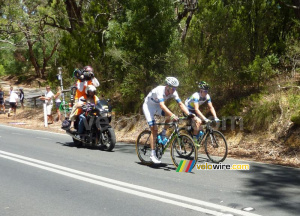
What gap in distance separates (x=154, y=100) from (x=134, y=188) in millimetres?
2272

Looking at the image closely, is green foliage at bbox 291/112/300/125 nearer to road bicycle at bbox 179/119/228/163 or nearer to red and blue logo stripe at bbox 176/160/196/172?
road bicycle at bbox 179/119/228/163

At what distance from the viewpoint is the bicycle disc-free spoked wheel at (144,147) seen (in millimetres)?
8859

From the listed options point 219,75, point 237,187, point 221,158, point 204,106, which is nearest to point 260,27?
point 219,75

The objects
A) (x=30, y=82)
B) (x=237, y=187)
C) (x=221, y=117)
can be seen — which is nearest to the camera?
(x=237, y=187)

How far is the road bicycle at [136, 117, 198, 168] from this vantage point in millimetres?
8172

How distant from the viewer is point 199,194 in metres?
6.36

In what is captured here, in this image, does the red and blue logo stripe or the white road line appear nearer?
the white road line

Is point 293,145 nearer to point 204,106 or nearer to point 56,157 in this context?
point 204,106

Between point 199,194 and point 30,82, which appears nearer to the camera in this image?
point 199,194

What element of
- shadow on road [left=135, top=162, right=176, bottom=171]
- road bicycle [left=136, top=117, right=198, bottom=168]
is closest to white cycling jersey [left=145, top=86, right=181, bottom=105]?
road bicycle [left=136, top=117, right=198, bottom=168]

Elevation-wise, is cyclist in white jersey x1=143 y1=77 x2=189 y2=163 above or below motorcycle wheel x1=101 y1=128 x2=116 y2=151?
above

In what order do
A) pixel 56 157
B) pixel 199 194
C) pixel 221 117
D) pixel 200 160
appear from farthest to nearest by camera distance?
pixel 221 117
pixel 56 157
pixel 200 160
pixel 199 194

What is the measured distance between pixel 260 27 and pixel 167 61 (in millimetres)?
3578

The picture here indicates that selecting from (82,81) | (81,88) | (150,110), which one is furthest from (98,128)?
(150,110)
